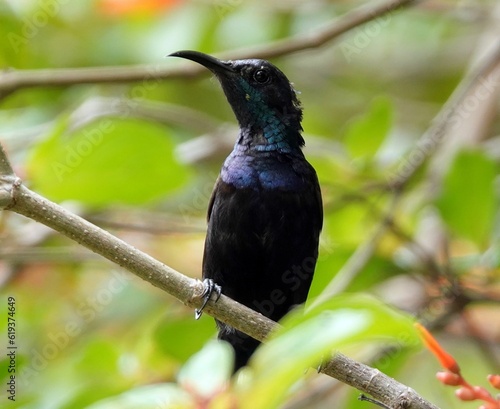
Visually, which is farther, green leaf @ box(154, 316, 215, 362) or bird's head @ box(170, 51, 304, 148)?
bird's head @ box(170, 51, 304, 148)

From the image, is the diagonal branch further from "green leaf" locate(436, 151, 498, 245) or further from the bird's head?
"green leaf" locate(436, 151, 498, 245)

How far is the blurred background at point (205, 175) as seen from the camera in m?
3.55

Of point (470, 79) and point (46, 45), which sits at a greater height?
point (46, 45)

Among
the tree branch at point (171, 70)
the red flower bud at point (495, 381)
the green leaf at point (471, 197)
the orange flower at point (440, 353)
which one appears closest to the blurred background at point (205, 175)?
the green leaf at point (471, 197)

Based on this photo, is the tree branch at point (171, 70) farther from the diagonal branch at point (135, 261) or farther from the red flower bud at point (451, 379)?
the red flower bud at point (451, 379)

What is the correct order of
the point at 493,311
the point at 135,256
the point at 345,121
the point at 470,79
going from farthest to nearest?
the point at 345,121 → the point at 493,311 → the point at 470,79 → the point at 135,256

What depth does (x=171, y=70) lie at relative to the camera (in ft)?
12.6

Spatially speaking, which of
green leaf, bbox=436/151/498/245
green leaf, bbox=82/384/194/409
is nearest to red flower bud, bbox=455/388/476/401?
green leaf, bbox=82/384/194/409

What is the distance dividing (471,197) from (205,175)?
222cm

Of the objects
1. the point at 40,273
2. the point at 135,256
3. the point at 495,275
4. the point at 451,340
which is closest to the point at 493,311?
the point at 451,340

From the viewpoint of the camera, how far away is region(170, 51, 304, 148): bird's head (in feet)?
12.0

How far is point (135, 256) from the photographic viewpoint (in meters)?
2.32

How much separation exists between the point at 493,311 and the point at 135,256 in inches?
128

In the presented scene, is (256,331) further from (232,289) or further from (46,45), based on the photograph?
(46,45)
